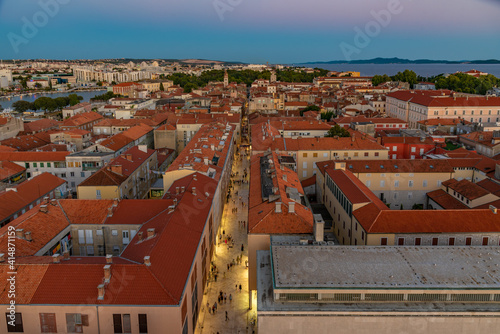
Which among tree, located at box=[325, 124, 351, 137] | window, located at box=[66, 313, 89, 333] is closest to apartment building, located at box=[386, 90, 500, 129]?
tree, located at box=[325, 124, 351, 137]

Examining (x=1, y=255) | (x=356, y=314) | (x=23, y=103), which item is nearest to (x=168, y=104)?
(x=23, y=103)

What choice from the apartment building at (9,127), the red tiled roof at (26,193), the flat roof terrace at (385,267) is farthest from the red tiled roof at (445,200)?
the apartment building at (9,127)

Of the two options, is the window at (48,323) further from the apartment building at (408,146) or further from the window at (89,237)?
the apartment building at (408,146)

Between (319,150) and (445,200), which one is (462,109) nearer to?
(319,150)

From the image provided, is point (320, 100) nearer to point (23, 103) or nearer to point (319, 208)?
point (319, 208)

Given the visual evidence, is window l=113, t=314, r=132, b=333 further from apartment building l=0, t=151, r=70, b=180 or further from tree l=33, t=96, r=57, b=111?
tree l=33, t=96, r=57, b=111

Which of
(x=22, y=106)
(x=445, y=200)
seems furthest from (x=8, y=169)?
(x=22, y=106)
